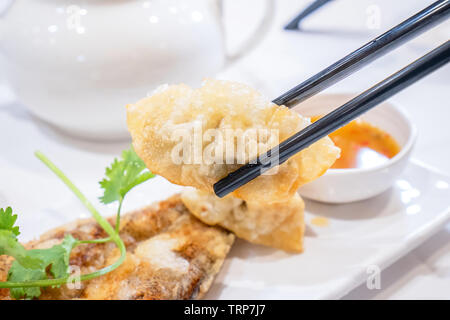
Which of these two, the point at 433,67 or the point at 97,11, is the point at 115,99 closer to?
the point at 97,11

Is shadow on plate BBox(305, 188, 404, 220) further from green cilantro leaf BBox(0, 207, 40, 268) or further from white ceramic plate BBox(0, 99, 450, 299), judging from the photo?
green cilantro leaf BBox(0, 207, 40, 268)

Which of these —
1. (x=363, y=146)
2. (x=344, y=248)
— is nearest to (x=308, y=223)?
(x=344, y=248)

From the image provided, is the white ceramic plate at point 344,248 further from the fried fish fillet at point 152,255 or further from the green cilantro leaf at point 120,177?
the green cilantro leaf at point 120,177

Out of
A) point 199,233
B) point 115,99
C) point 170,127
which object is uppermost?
point 170,127

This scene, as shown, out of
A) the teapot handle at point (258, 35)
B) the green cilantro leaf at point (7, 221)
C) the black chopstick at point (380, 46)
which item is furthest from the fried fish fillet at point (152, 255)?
the teapot handle at point (258, 35)

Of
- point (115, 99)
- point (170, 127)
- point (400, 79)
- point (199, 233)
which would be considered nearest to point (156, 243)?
point (199, 233)

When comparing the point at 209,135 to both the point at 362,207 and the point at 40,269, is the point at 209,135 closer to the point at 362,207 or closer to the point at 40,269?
the point at 40,269

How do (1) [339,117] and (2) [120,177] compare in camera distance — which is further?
(2) [120,177]
